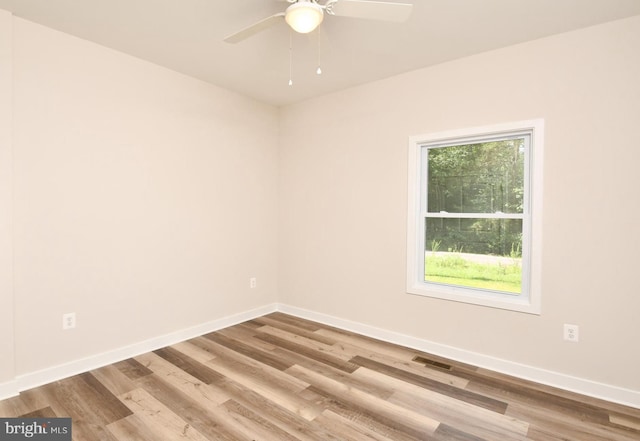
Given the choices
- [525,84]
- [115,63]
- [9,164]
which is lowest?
[9,164]

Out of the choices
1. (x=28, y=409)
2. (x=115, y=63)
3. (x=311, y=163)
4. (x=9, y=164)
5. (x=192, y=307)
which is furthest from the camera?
(x=311, y=163)

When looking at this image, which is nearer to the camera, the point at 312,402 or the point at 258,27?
the point at 258,27

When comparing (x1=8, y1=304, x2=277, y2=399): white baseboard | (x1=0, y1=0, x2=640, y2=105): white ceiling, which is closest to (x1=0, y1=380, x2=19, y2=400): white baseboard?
(x1=8, y1=304, x2=277, y2=399): white baseboard

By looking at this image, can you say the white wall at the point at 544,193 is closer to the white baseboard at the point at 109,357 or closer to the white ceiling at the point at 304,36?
the white ceiling at the point at 304,36

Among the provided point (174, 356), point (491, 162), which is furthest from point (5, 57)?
point (491, 162)

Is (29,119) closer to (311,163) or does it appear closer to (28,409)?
(28,409)

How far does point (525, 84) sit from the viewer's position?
2.63 metres

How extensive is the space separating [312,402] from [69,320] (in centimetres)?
203

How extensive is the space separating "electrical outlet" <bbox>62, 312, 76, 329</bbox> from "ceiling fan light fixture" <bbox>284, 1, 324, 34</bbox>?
2.72 m

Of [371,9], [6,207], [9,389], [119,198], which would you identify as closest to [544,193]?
[371,9]

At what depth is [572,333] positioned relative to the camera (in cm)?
247

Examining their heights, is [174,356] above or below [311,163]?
below

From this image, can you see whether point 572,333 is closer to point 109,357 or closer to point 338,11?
point 338,11

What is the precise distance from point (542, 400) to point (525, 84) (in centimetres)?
237
